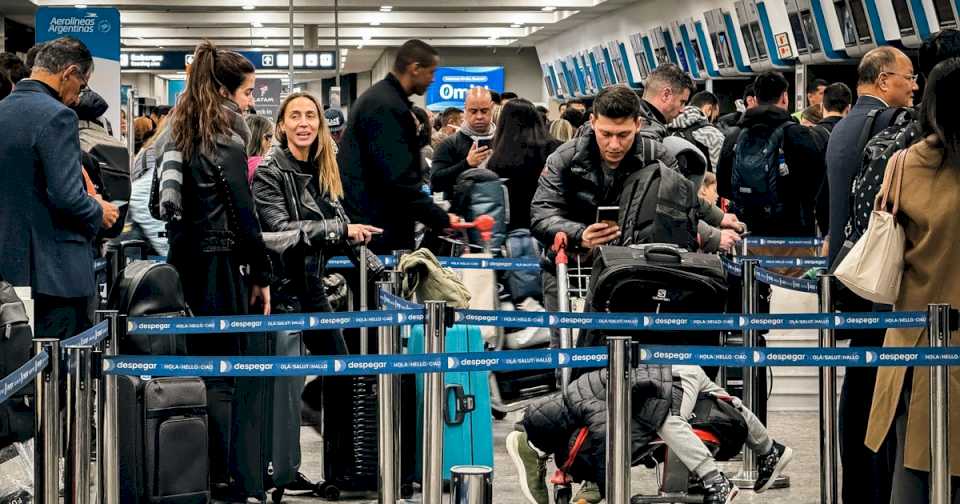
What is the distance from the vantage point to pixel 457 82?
32.9 m

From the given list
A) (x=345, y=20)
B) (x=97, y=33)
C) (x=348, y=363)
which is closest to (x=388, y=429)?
(x=348, y=363)

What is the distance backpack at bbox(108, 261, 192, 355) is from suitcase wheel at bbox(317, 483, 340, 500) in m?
1.08

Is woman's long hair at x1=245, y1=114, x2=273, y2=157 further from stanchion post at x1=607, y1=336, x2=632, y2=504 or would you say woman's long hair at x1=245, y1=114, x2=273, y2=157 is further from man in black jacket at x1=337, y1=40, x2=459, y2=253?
stanchion post at x1=607, y1=336, x2=632, y2=504

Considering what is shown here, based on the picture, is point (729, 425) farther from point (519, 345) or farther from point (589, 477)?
point (519, 345)

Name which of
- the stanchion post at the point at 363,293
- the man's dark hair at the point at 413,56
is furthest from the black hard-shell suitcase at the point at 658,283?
the man's dark hair at the point at 413,56

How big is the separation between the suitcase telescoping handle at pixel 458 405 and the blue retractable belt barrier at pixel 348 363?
1357 millimetres

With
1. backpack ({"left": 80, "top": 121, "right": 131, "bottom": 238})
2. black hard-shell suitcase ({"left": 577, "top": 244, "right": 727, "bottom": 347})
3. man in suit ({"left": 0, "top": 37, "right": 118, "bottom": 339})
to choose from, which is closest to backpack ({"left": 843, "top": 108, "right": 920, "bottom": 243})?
black hard-shell suitcase ({"left": 577, "top": 244, "right": 727, "bottom": 347})

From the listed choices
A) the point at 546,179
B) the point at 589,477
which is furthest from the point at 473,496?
the point at 546,179

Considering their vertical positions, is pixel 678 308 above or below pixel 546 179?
below

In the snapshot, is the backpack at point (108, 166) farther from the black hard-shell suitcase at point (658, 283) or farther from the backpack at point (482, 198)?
the black hard-shell suitcase at point (658, 283)

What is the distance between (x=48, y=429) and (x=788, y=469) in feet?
12.3

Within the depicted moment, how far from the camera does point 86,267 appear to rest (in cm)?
553

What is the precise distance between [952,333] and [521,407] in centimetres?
359

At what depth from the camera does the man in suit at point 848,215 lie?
16.2ft
